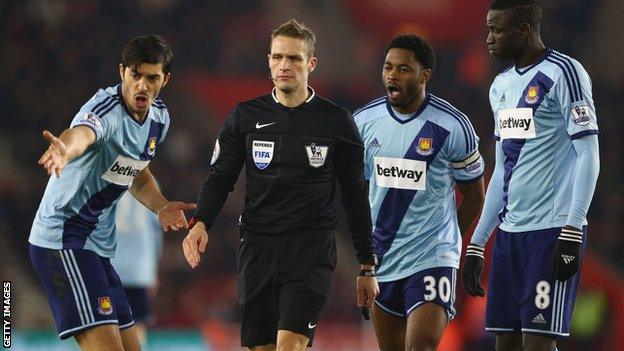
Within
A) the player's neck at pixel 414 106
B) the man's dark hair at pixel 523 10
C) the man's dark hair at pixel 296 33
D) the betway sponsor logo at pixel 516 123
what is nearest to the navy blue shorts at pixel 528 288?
the betway sponsor logo at pixel 516 123

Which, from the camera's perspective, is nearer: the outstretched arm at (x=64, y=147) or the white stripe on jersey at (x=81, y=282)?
the outstretched arm at (x=64, y=147)

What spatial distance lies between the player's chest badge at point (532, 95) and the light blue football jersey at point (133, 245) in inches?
165

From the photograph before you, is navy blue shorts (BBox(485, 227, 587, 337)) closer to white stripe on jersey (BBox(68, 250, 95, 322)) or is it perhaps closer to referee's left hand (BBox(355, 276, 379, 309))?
referee's left hand (BBox(355, 276, 379, 309))

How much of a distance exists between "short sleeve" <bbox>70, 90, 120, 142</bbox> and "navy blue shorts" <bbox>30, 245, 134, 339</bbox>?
0.70m

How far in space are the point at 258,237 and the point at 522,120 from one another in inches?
62.5

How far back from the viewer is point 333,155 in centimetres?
595

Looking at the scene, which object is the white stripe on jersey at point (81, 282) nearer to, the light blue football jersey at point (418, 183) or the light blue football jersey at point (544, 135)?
the light blue football jersey at point (418, 183)

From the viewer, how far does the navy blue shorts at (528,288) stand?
5758 mm

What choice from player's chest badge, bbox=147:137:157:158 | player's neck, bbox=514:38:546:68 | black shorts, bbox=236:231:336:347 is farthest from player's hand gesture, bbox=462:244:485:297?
player's chest badge, bbox=147:137:157:158

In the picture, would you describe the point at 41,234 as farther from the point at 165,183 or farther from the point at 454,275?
the point at 165,183

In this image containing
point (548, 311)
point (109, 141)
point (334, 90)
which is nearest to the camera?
point (548, 311)

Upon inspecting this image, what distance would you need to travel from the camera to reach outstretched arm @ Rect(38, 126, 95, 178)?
5.10 m

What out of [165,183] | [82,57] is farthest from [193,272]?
[82,57]

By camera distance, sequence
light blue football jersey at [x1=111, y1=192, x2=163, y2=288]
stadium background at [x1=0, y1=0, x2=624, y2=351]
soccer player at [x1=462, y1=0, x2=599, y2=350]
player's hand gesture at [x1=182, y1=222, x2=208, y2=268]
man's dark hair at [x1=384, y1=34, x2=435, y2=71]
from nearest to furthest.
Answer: player's hand gesture at [x1=182, y1=222, x2=208, y2=268], soccer player at [x1=462, y1=0, x2=599, y2=350], man's dark hair at [x1=384, y1=34, x2=435, y2=71], light blue football jersey at [x1=111, y1=192, x2=163, y2=288], stadium background at [x1=0, y1=0, x2=624, y2=351]
